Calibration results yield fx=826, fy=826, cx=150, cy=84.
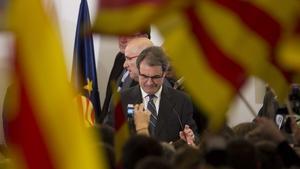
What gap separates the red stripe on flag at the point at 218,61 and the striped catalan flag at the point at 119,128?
0.41 metres

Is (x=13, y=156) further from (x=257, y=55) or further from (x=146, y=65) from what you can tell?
(x=146, y=65)

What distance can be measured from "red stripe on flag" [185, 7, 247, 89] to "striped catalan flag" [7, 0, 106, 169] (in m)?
0.22

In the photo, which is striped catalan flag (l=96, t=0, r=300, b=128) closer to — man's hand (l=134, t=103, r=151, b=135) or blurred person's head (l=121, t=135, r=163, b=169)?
blurred person's head (l=121, t=135, r=163, b=169)

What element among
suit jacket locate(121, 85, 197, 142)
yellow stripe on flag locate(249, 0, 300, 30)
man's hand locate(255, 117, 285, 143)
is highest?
yellow stripe on flag locate(249, 0, 300, 30)

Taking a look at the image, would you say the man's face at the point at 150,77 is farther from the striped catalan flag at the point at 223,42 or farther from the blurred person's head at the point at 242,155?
the striped catalan flag at the point at 223,42

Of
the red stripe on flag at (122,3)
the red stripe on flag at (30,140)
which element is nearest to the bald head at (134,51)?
the red stripe on flag at (122,3)

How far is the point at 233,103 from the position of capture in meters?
0.86

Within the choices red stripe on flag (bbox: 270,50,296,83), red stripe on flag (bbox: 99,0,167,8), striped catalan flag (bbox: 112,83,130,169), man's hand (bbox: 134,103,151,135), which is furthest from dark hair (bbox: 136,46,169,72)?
red stripe on flag (bbox: 99,0,167,8)

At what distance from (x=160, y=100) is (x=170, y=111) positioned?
46 mm

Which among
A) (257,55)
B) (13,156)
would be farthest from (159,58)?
(13,156)

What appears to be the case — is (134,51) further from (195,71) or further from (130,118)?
(195,71)

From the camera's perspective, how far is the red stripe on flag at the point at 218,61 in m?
0.89

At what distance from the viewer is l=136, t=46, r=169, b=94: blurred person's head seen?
231cm

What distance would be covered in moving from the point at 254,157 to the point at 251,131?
0.35 metres
